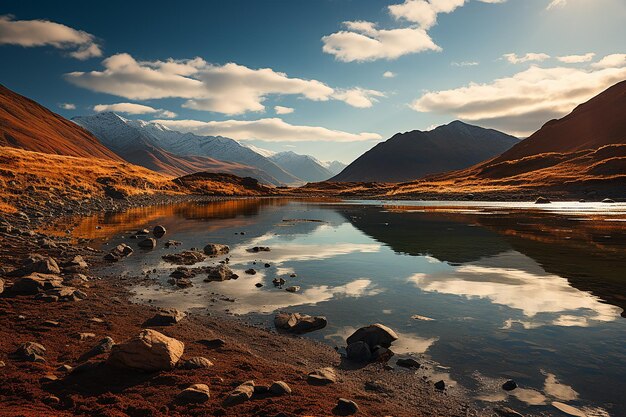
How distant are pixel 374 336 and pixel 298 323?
3.33 meters

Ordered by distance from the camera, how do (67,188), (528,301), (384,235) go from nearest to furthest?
(528,301) → (384,235) → (67,188)

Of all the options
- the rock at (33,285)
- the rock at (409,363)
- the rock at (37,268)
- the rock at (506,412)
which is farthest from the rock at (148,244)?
the rock at (506,412)

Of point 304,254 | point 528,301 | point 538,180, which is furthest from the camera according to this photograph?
point 538,180

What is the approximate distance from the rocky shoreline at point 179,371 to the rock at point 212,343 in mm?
36

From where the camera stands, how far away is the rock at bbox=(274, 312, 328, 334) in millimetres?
15727

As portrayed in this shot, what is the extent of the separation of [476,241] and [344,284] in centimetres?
2468

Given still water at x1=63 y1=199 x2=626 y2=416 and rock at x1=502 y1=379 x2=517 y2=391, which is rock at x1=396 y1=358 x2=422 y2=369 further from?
rock at x1=502 y1=379 x2=517 y2=391

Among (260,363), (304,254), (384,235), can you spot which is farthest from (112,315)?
(384,235)

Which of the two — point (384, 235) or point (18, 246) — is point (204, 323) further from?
point (384, 235)

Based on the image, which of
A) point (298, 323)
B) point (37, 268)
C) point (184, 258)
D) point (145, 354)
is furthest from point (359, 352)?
point (184, 258)

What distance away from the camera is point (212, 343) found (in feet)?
45.3

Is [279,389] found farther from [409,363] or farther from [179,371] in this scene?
[409,363]

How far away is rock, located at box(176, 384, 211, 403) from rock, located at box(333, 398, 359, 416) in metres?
3.30

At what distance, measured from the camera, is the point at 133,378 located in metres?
10.7
